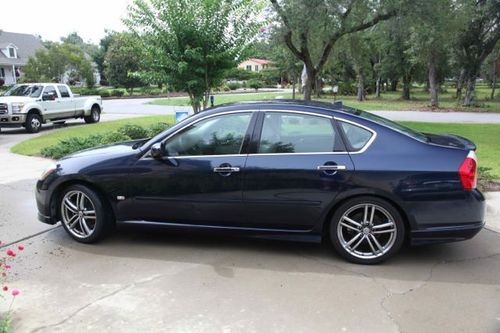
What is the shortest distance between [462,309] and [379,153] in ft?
5.00

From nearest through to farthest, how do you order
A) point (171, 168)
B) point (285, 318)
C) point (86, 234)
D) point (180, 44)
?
point (285, 318) < point (171, 168) < point (86, 234) < point (180, 44)

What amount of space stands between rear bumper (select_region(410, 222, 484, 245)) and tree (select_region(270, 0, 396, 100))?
12183mm

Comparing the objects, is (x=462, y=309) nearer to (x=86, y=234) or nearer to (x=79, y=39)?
(x=86, y=234)

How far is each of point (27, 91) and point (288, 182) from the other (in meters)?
16.4

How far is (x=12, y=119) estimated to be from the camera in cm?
1666

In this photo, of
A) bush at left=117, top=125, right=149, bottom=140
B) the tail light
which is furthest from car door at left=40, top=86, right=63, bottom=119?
the tail light

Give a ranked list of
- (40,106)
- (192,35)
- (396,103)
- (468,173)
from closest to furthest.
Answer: (468,173)
(192,35)
(40,106)
(396,103)

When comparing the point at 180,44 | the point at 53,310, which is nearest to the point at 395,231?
the point at 53,310

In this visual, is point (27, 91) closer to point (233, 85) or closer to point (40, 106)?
point (40, 106)

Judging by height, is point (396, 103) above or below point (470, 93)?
below

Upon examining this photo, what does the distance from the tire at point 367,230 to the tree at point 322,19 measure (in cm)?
1203

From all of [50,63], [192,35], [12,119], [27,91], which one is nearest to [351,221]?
[192,35]

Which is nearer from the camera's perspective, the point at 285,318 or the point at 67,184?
the point at 285,318

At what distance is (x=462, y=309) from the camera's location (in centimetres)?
371
